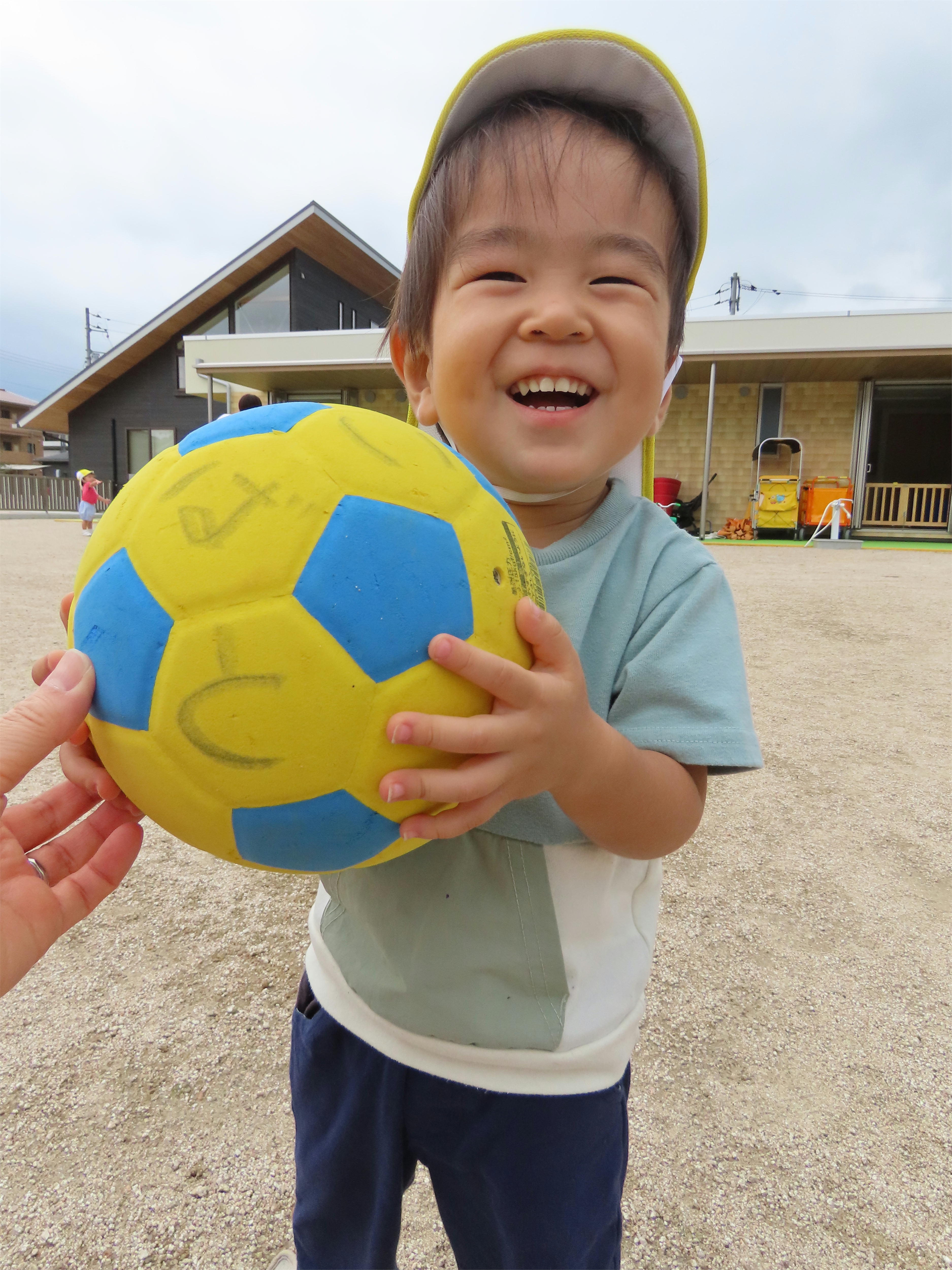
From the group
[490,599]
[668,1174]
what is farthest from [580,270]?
[668,1174]

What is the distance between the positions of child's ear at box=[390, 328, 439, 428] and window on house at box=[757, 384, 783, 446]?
1466cm

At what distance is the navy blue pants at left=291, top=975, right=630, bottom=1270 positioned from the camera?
1002mm

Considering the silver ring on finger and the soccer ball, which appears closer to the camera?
the soccer ball

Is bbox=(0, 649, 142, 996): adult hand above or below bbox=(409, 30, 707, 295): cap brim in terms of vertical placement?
below

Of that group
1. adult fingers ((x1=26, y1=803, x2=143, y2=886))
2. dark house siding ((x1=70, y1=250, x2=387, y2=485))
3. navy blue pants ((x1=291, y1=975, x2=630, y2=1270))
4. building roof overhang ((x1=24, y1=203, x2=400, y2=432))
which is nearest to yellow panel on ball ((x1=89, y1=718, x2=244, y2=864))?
adult fingers ((x1=26, y1=803, x2=143, y2=886))

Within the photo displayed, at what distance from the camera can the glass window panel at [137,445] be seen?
2170 centimetres

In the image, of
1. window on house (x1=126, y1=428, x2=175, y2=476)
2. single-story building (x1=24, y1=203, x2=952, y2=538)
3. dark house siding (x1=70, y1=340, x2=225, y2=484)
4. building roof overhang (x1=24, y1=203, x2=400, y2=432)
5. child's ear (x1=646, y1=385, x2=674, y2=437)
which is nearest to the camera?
child's ear (x1=646, y1=385, x2=674, y2=437)

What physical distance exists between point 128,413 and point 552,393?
23635mm

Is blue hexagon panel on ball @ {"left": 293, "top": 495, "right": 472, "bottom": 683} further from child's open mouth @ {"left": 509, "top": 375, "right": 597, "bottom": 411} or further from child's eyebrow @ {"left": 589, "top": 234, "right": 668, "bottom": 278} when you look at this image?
child's eyebrow @ {"left": 589, "top": 234, "right": 668, "bottom": 278}

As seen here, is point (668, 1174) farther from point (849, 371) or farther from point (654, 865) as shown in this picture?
point (849, 371)

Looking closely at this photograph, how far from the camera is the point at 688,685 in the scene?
99 cm

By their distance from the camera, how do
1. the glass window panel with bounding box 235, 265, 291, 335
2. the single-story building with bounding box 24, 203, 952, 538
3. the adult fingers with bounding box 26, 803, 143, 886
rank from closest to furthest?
the adult fingers with bounding box 26, 803, 143, 886, the single-story building with bounding box 24, 203, 952, 538, the glass window panel with bounding box 235, 265, 291, 335

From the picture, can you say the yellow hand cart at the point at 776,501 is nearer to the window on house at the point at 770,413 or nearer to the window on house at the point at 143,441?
the window on house at the point at 770,413

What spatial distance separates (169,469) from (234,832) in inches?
15.8
